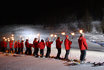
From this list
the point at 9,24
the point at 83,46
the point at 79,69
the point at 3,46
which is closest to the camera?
the point at 79,69

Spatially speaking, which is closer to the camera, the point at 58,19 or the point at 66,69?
the point at 66,69

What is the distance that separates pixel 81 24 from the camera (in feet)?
136

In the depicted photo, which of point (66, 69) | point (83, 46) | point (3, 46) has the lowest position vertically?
point (3, 46)

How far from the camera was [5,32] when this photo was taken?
33.4 m

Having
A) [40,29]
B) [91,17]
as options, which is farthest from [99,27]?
[40,29]

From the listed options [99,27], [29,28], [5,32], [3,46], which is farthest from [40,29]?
[3,46]

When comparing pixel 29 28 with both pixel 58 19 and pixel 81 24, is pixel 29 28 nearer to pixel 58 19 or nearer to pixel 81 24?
pixel 58 19

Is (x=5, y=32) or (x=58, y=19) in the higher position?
(x=58, y=19)

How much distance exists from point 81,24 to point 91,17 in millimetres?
3784

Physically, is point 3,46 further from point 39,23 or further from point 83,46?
point 39,23

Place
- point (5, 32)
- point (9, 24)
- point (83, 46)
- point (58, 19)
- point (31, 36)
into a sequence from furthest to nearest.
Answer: point (58, 19) < point (9, 24) < point (5, 32) < point (31, 36) < point (83, 46)

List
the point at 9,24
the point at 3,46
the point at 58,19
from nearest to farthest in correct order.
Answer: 1. the point at 3,46
2. the point at 9,24
3. the point at 58,19

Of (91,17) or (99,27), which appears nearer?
(99,27)

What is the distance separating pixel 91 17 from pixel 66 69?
38.6 meters
